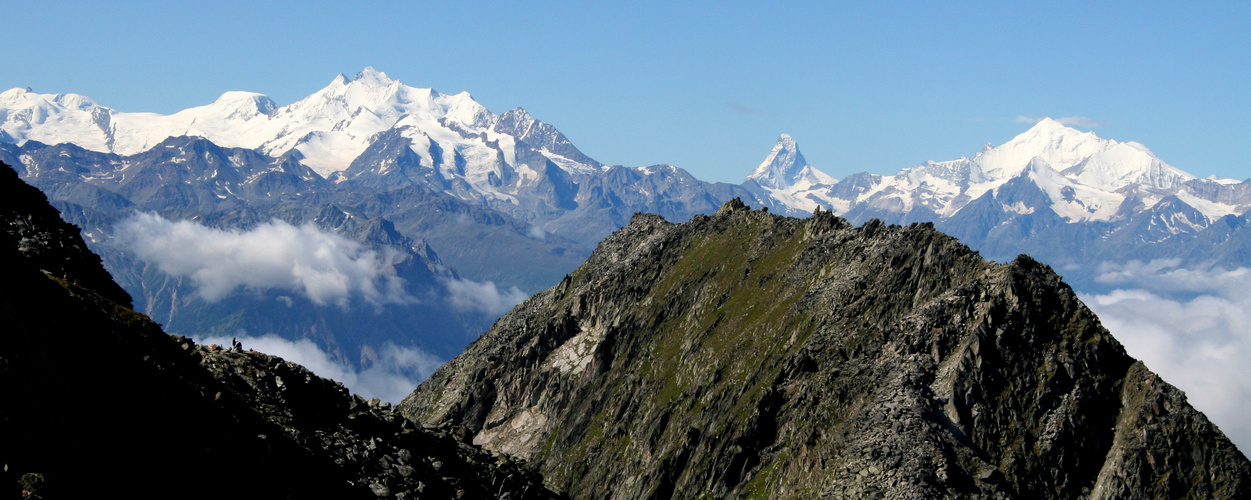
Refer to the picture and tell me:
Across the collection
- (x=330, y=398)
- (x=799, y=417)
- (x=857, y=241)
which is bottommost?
(x=330, y=398)

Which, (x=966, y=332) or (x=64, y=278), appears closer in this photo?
(x=64, y=278)

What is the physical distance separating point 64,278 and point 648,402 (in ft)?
356

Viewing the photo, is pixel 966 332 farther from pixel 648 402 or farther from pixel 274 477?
pixel 274 477

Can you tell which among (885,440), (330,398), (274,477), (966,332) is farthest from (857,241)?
(274,477)

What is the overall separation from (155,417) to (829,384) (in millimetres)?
90721

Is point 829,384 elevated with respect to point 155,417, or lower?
elevated

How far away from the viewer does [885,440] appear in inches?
4336

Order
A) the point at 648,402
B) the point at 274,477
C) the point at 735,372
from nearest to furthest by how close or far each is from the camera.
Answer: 1. the point at 274,477
2. the point at 735,372
3. the point at 648,402

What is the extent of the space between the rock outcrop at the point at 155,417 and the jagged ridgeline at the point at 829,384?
4834 cm

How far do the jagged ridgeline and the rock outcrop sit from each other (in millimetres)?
48340

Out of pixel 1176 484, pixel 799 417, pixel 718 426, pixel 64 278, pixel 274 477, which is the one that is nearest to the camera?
pixel 274 477

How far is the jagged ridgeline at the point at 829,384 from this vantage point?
109 m

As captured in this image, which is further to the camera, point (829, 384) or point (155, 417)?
point (829, 384)

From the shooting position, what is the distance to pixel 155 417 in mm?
50406
